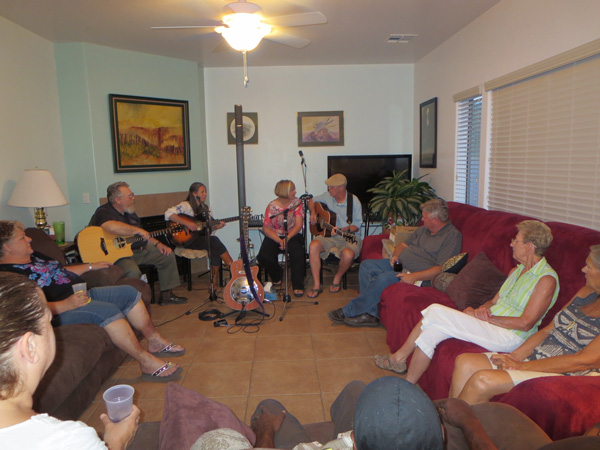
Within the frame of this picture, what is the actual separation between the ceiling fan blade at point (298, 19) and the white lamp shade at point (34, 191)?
2323 mm

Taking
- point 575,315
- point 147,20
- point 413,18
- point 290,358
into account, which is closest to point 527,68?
point 413,18

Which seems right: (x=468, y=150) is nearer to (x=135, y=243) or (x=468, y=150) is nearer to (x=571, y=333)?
(x=571, y=333)

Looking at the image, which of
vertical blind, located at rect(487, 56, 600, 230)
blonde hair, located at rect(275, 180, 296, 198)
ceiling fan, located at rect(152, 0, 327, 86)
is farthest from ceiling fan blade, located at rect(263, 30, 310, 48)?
vertical blind, located at rect(487, 56, 600, 230)

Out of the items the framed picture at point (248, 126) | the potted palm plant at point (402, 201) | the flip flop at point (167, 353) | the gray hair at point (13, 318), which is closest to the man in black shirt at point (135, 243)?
the flip flop at point (167, 353)

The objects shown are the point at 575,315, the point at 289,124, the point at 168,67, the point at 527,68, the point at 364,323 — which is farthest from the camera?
the point at 289,124

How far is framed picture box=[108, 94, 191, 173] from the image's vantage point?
15.5 ft

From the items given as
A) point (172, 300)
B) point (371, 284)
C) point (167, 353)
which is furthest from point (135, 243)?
point (371, 284)

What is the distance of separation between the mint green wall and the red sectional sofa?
2.96 metres

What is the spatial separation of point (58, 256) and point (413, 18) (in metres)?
3.58

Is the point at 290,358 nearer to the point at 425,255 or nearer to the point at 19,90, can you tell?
the point at 425,255

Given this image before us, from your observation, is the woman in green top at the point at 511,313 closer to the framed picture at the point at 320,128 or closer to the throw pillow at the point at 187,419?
the throw pillow at the point at 187,419

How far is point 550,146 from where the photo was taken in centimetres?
292

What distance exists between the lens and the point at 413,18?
12.3 feet

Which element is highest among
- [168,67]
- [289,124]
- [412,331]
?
[168,67]
